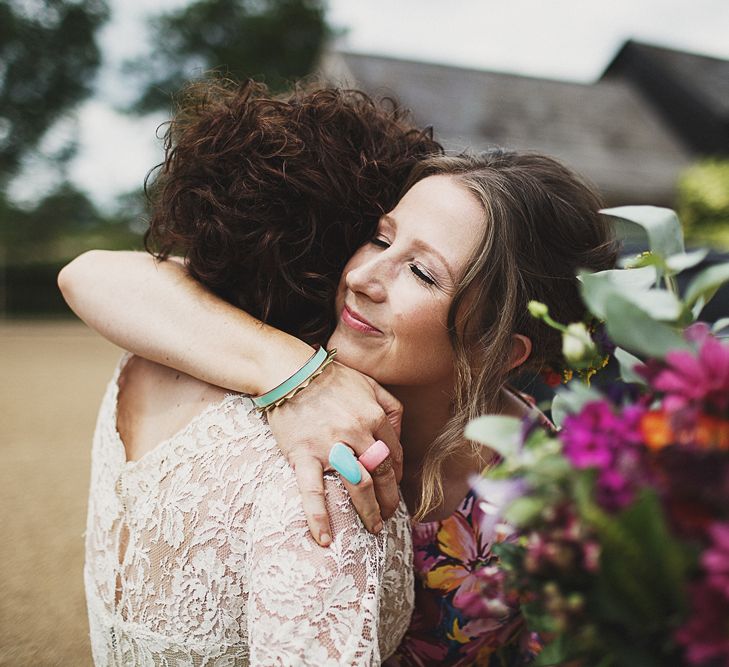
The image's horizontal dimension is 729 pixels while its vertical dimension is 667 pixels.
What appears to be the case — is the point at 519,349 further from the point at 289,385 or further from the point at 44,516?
the point at 44,516

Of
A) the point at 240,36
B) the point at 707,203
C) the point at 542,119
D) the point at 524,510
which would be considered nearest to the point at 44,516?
the point at 524,510

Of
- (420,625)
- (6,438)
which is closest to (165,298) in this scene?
(420,625)

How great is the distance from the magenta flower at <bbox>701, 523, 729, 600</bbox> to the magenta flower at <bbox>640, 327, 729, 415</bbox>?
0.41 feet

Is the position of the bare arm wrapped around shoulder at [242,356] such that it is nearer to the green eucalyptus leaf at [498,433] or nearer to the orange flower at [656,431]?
the green eucalyptus leaf at [498,433]

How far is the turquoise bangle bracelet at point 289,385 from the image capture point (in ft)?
5.04

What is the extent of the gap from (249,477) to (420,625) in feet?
2.93

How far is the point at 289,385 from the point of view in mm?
1542

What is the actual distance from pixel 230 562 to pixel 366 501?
0.35 metres

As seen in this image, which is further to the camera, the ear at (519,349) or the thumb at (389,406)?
the ear at (519,349)

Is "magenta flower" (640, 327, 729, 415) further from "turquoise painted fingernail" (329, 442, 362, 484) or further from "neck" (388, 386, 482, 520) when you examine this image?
"neck" (388, 386, 482, 520)

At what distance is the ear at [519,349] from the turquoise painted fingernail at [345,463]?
83 cm

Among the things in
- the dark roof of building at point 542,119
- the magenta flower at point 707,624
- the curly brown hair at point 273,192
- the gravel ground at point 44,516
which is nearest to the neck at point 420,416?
the curly brown hair at point 273,192

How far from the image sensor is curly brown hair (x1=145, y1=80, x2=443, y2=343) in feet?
6.47

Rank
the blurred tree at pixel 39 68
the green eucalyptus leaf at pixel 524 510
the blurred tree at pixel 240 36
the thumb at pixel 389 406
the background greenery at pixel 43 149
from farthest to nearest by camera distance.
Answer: the blurred tree at pixel 240 36 → the blurred tree at pixel 39 68 → the background greenery at pixel 43 149 → the thumb at pixel 389 406 → the green eucalyptus leaf at pixel 524 510
